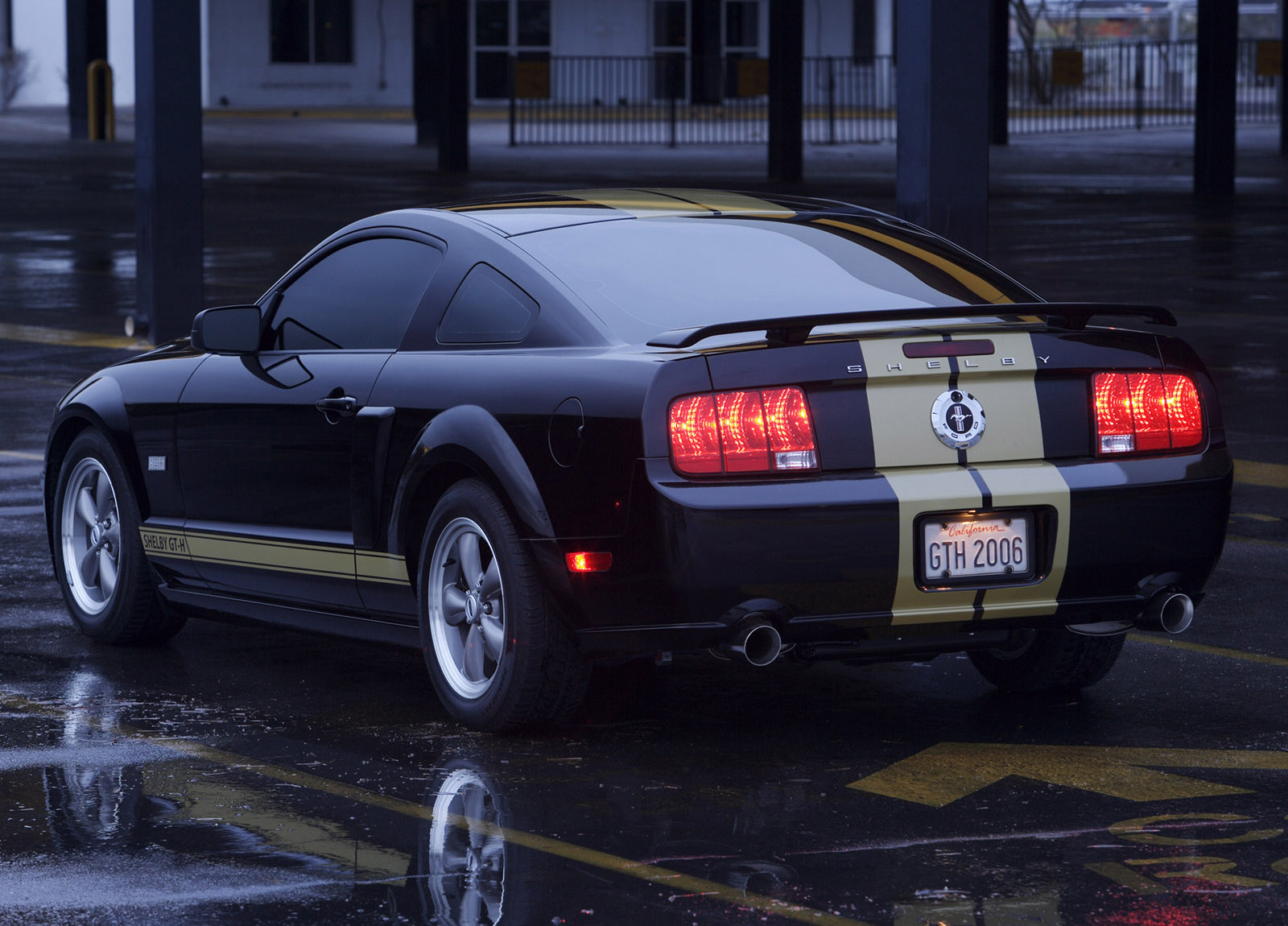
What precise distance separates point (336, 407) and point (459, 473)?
1.82ft

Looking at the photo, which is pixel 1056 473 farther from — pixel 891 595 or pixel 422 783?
pixel 422 783

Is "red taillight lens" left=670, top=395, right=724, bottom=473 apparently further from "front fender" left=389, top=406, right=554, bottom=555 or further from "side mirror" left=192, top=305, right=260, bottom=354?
"side mirror" left=192, top=305, right=260, bottom=354

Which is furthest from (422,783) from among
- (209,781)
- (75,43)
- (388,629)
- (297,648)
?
(75,43)

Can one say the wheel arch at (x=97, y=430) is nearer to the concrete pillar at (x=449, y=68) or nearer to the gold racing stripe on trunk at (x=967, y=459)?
the gold racing stripe on trunk at (x=967, y=459)

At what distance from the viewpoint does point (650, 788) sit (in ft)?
18.3

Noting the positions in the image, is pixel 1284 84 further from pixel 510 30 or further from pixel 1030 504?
pixel 1030 504

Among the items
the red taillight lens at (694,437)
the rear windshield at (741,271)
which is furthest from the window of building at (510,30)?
the red taillight lens at (694,437)

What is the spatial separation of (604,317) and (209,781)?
5.06 ft

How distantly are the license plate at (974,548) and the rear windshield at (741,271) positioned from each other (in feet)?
2.46

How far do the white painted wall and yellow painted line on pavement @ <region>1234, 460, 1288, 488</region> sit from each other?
5098 cm

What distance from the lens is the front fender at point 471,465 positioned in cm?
585

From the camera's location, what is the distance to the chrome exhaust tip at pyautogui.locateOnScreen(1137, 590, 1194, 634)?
6010 millimetres

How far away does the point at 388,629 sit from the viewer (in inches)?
257

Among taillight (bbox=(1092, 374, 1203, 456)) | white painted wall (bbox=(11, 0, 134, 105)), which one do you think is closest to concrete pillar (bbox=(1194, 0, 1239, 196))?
taillight (bbox=(1092, 374, 1203, 456))
